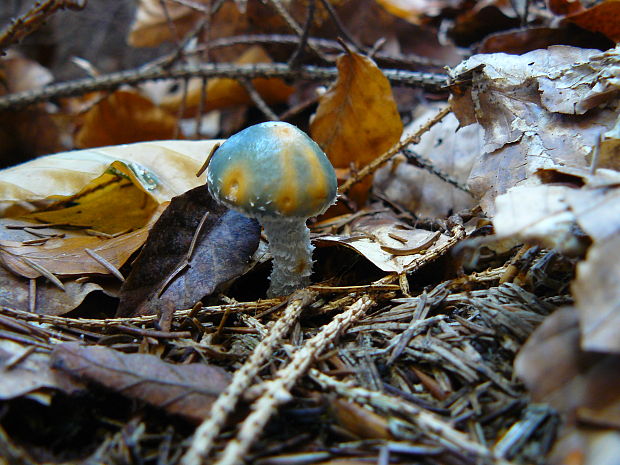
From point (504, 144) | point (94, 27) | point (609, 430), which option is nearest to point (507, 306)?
point (609, 430)

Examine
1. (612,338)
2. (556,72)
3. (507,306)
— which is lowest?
(507,306)

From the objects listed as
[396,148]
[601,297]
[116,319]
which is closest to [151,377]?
[116,319]

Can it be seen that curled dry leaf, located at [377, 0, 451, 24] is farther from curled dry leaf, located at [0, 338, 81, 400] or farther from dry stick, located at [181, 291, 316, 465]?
curled dry leaf, located at [0, 338, 81, 400]

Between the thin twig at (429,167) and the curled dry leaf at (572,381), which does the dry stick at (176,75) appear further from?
the curled dry leaf at (572,381)

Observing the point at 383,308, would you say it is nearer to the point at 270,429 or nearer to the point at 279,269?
the point at 279,269

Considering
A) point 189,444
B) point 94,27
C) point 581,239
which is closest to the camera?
point 189,444

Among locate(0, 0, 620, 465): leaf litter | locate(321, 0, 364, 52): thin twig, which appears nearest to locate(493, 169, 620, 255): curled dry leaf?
locate(0, 0, 620, 465): leaf litter
